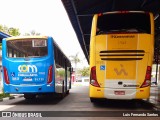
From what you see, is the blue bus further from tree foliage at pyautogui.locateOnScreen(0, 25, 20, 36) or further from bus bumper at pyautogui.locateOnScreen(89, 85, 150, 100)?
tree foliage at pyautogui.locateOnScreen(0, 25, 20, 36)

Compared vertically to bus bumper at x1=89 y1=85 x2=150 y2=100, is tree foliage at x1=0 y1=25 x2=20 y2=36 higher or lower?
higher

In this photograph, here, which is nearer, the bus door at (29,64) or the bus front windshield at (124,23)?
the bus front windshield at (124,23)

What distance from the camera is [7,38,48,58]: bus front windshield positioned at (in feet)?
47.1

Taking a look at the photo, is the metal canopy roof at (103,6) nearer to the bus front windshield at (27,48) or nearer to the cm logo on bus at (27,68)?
the bus front windshield at (27,48)

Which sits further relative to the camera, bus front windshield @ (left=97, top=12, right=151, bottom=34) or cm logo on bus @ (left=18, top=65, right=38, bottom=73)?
cm logo on bus @ (left=18, top=65, right=38, bottom=73)

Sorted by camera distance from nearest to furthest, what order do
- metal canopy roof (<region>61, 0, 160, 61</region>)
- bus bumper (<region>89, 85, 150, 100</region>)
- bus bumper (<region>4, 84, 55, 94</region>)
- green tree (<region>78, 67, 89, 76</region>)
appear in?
bus bumper (<region>89, 85, 150, 100</region>), bus bumper (<region>4, 84, 55, 94</region>), metal canopy roof (<region>61, 0, 160, 61</region>), green tree (<region>78, 67, 89, 76</region>)

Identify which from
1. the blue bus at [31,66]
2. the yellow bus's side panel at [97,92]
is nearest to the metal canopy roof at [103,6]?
the blue bus at [31,66]

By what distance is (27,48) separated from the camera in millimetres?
14461

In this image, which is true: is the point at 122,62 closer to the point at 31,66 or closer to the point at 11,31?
the point at 31,66

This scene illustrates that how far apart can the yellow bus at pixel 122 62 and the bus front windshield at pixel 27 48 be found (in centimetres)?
283

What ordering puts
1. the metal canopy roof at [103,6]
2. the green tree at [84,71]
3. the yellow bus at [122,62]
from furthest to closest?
the green tree at [84,71]
the metal canopy roof at [103,6]
the yellow bus at [122,62]

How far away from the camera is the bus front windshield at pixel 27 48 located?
47.1 ft

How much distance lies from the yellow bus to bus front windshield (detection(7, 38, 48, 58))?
2827mm

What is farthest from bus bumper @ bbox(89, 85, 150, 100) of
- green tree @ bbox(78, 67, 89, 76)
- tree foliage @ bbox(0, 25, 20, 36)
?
green tree @ bbox(78, 67, 89, 76)
